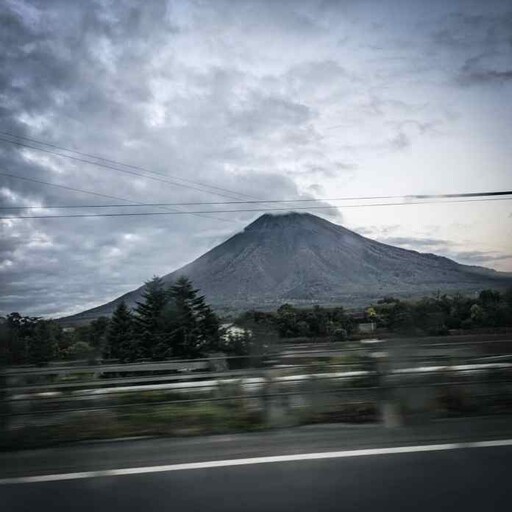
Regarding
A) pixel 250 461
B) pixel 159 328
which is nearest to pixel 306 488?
pixel 250 461

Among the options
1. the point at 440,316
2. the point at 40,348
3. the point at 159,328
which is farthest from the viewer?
the point at 159,328

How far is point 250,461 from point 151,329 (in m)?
74.6

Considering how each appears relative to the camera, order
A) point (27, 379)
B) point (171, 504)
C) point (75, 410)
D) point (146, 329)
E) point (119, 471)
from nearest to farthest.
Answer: point (171, 504) < point (119, 471) < point (75, 410) < point (27, 379) < point (146, 329)

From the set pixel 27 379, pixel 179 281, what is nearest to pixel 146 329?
pixel 179 281

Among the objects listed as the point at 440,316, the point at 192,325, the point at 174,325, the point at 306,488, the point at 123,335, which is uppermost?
the point at 174,325

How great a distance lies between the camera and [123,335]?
3017 inches

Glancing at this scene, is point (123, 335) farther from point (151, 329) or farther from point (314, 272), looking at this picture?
point (314, 272)

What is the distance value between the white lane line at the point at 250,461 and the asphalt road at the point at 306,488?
0.35 feet

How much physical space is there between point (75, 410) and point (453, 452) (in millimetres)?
4649

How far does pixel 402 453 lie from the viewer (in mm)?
5531

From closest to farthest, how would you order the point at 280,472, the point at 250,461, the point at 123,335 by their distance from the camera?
the point at 280,472 → the point at 250,461 → the point at 123,335

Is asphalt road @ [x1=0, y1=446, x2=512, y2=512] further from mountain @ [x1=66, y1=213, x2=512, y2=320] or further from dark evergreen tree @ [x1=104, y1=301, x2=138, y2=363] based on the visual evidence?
mountain @ [x1=66, y1=213, x2=512, y2=320]

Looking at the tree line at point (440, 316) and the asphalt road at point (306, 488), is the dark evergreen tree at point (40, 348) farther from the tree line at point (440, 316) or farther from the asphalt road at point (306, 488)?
the asphalt road at point (306, 488)

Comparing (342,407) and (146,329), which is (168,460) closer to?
(342,407)
